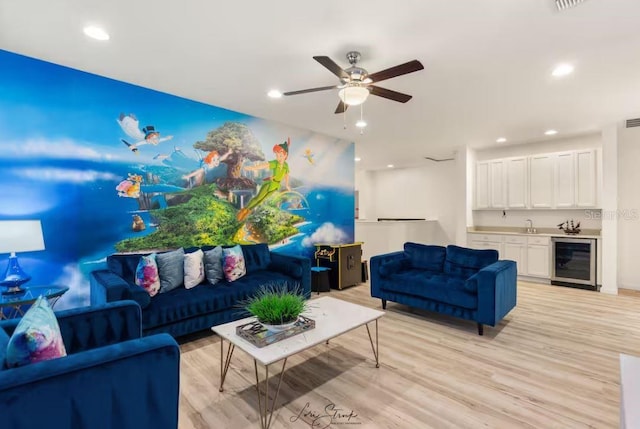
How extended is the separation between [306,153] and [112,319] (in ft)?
12.2

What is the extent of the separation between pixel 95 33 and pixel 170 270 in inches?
84.2

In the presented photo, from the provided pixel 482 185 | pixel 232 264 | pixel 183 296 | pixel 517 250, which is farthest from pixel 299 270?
pixel 482 185

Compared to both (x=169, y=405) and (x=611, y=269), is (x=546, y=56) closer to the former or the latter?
(x=169, y=405)

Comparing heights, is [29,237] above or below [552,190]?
below

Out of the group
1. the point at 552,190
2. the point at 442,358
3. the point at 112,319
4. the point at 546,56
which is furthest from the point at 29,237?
the point at 552,190

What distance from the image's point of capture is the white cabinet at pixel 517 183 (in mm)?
5910

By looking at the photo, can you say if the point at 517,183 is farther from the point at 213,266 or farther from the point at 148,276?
the point at 148,276

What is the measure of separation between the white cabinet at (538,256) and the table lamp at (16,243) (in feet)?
22.2

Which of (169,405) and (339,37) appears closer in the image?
(169,405)

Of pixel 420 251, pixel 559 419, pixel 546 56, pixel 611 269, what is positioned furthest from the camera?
pixel 611 269

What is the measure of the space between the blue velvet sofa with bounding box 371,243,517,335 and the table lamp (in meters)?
3.40

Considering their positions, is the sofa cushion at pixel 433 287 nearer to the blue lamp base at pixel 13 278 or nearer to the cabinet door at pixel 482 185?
the cabinet door at pixel 482 185

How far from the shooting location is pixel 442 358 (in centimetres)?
279

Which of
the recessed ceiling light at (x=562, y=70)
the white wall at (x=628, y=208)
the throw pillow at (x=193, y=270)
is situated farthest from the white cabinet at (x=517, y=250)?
the throw pillow at (x=193, y=270)
